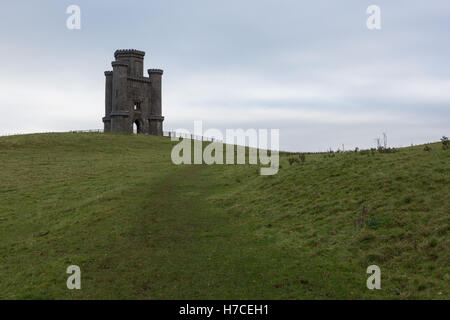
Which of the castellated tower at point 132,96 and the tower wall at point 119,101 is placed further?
the castellated tower at point 132,96

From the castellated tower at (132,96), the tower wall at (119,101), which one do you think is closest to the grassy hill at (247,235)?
the tower wall at (119,101)

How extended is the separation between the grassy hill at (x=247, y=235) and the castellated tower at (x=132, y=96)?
2234 inches

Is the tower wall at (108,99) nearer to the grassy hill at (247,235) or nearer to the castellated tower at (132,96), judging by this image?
the castellated tower at (132,96)

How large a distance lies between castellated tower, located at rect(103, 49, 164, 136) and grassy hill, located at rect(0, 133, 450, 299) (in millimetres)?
56747

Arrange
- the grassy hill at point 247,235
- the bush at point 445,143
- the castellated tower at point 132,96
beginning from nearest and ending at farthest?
the grassy hill at point 247,235 → the bush at point 445,143 → the castellated tower at point 132,96

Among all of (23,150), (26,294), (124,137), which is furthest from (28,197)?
(124,137)

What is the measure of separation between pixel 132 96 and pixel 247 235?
75.9 m

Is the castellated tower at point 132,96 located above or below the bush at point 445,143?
above

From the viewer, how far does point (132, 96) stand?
87625mm

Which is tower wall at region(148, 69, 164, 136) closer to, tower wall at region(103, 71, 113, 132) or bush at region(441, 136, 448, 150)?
tower wall at region(103, 71, 113, 132)

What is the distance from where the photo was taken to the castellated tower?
84.9 meters

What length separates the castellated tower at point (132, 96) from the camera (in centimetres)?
8488
